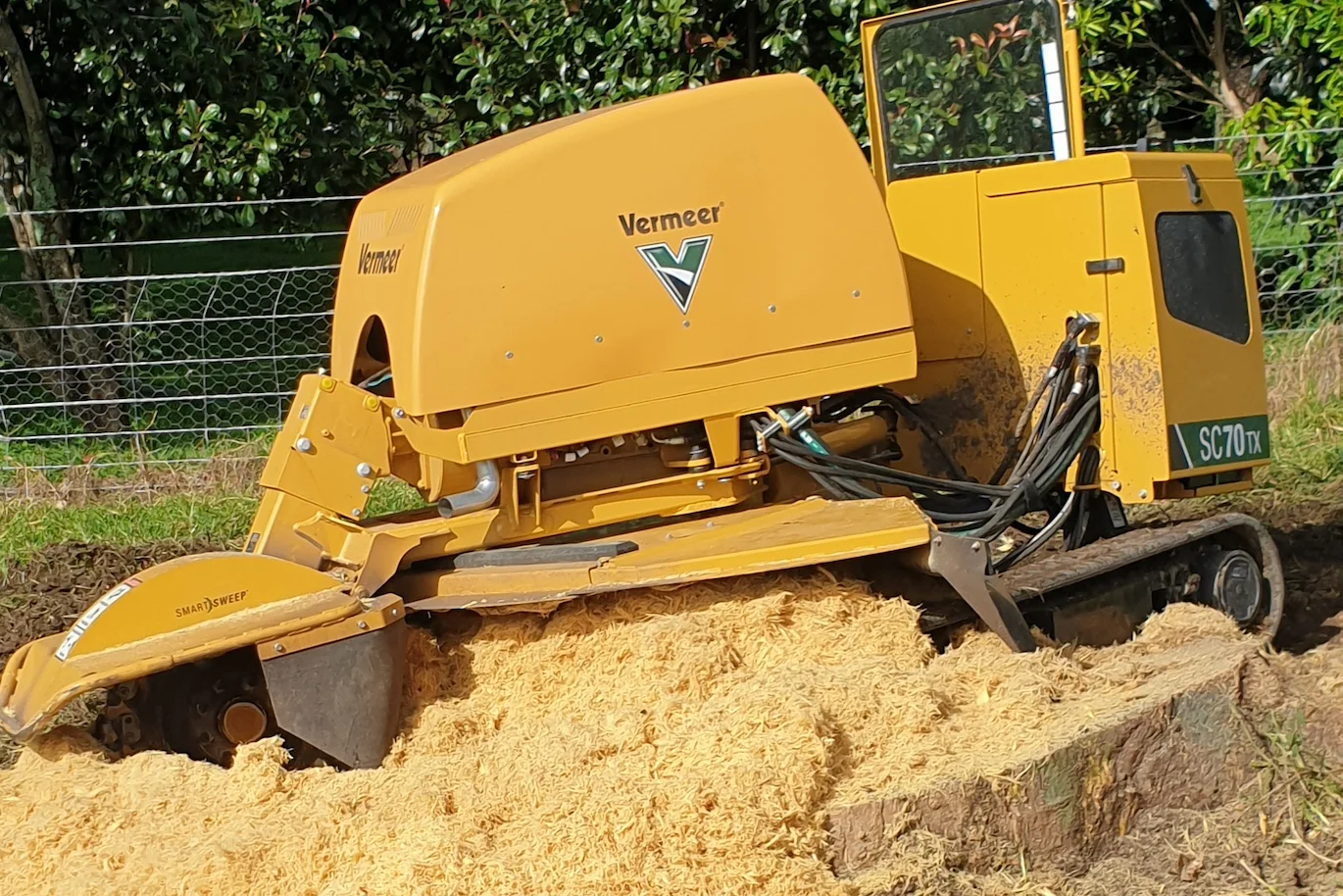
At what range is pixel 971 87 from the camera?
5.26m

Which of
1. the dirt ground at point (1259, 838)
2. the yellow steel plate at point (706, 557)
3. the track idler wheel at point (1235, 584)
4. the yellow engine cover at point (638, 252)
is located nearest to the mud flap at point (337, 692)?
the yellow steel plate at point (706, 557)

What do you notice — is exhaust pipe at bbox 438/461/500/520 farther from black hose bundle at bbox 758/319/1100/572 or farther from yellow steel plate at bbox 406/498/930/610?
black hose bundle at bbox 758/319/1100/572

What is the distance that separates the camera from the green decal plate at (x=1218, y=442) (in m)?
4.87

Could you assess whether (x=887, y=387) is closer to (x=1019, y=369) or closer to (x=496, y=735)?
(x=1019, y=369)

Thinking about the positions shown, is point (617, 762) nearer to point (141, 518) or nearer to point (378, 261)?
point (378, 261)

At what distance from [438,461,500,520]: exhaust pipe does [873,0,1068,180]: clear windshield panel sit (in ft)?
6.59

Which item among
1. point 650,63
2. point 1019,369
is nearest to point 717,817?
point 1019,369

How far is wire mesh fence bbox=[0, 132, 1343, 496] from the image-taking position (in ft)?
27.7

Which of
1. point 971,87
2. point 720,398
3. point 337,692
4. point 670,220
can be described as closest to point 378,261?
point 670,220

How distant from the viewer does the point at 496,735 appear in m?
4.17

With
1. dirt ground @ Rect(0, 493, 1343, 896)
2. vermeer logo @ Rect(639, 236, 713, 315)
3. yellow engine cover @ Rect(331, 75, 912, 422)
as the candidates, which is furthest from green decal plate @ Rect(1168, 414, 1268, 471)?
vermeer logo @ Rect(639, 236, 713, 315)

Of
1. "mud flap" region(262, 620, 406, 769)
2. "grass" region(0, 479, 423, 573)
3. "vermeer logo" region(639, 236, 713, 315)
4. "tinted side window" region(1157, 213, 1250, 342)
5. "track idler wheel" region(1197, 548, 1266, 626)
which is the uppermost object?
"vermeer logo" region(639, 236, 713, 315)

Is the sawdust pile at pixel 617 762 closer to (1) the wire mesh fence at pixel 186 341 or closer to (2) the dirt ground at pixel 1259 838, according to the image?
(2) the dirt ground at pixel 1259 838

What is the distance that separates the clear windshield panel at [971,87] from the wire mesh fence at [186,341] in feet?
12.4
